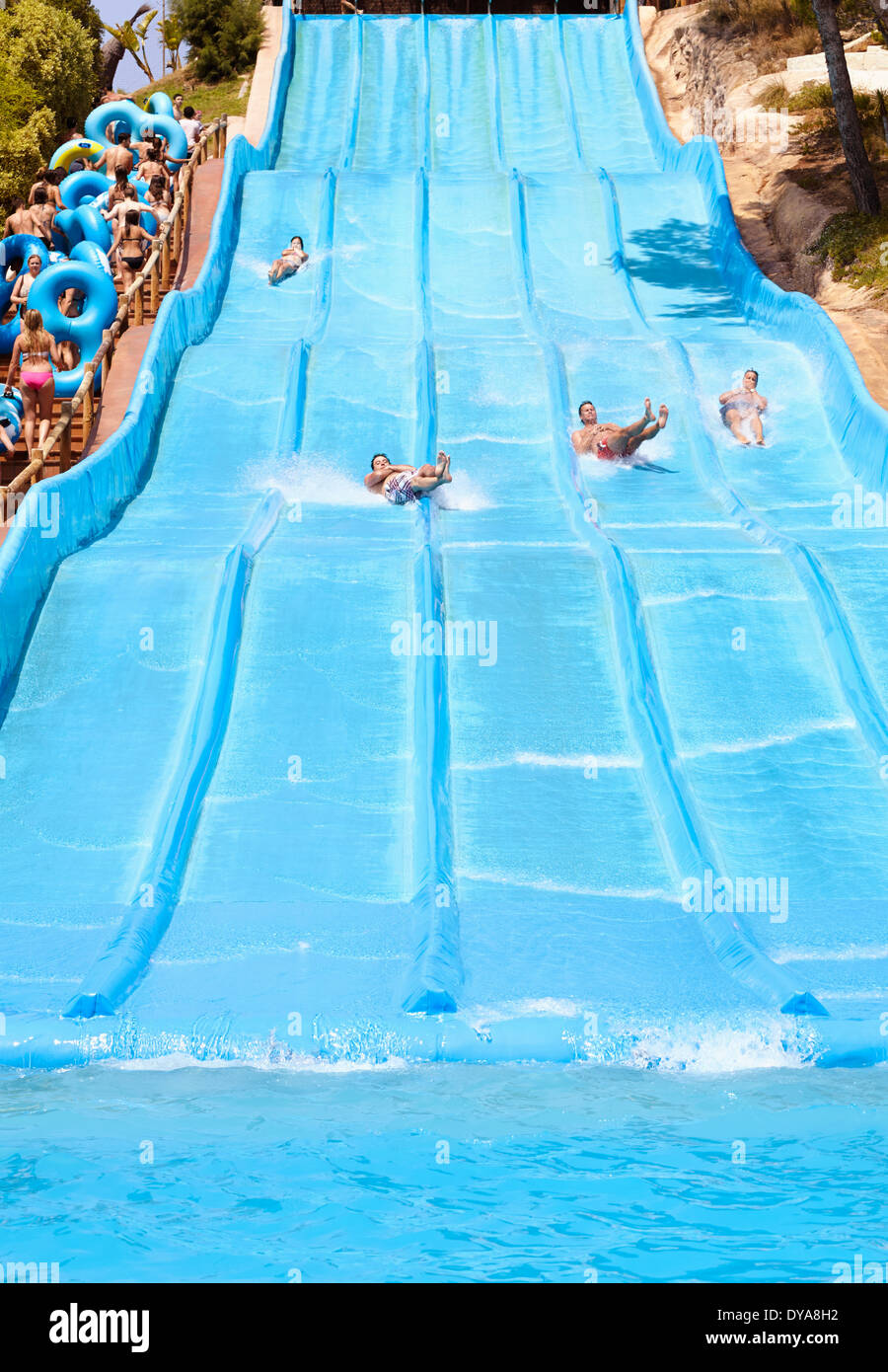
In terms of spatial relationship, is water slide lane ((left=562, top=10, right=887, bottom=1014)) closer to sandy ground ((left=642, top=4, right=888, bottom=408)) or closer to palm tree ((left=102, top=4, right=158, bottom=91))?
Answer: sandy ground ((left=642, top=4, right=888, bottom=408))

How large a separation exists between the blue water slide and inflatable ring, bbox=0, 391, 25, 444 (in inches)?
43.5

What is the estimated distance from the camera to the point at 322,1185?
4238 mm

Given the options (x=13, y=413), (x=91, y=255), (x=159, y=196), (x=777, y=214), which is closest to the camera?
(x=13, y=413)

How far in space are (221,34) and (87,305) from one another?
13.6 metres

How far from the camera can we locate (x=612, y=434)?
975 cm

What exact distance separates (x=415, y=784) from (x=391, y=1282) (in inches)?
120

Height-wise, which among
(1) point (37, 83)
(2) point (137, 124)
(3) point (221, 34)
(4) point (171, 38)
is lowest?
(2) point (137, 124)

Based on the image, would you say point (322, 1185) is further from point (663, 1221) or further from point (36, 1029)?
point (36, 1029)

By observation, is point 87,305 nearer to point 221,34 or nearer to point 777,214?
point 777,214

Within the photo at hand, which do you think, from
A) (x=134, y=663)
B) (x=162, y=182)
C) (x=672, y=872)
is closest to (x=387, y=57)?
(x=162, y=182)

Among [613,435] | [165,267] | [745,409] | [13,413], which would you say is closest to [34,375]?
[13,413]

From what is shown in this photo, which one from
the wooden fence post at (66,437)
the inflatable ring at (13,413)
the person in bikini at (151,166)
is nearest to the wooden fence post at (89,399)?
the wooden fence post at (66,437)

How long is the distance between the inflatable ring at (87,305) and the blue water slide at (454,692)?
776 millimetres

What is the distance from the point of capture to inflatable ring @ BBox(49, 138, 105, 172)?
56.3 feet
